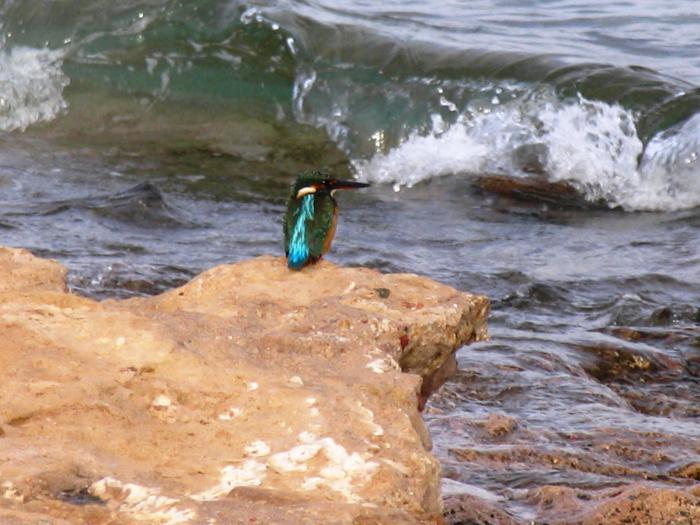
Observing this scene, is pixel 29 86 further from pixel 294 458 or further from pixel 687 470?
pixel 294 458

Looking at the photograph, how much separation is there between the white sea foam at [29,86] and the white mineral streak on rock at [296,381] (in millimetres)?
7890

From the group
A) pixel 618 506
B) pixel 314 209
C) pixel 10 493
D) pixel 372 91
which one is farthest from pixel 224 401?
pixel 372 91

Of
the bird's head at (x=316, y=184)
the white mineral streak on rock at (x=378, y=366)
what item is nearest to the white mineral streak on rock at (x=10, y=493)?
the white mineral streak on rock at (x=378, y=366)

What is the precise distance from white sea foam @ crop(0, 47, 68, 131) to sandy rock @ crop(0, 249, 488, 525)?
7314mm

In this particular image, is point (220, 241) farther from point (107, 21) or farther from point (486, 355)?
point (107, 21)

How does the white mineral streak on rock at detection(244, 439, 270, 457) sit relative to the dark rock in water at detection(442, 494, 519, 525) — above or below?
above

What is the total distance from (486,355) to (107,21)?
22.3ft

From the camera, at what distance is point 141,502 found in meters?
2.16

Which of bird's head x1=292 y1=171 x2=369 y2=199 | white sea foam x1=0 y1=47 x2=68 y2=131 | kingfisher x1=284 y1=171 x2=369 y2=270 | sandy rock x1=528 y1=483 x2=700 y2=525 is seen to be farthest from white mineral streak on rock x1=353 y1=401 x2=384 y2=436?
white sea foam x1=0 y1=47 x2=68 y2=131

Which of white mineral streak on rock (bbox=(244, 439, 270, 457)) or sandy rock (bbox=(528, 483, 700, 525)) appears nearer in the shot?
white mineral streak on rock (bbox=(244, 439, 270, 457))

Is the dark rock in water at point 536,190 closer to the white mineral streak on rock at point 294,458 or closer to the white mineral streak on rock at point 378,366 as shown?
the white mineral streak on rock at point 378,366

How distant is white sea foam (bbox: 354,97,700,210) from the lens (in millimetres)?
8617

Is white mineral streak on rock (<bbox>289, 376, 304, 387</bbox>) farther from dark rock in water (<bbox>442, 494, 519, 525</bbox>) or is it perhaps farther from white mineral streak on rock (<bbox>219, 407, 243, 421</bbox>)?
dark rock in water (<bbox>442, 494, 519, 525</bbox>)

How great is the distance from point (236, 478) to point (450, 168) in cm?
692
